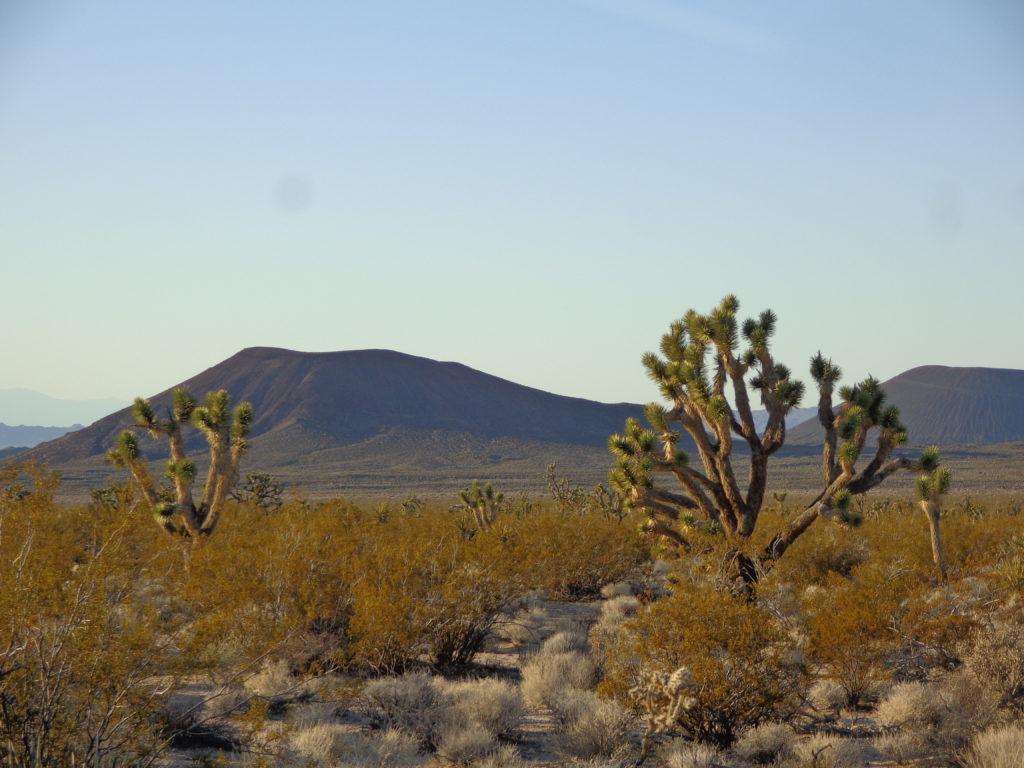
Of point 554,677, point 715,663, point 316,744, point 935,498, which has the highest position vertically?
point 935,498

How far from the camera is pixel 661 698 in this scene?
838 centimetres

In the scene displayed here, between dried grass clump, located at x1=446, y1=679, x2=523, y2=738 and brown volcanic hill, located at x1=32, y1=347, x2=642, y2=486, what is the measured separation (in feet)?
296

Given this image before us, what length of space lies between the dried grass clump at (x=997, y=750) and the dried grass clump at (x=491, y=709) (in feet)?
13.1

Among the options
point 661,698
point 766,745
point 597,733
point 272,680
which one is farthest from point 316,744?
point 766,745

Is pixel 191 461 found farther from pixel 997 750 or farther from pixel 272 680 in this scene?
pixel 997 750

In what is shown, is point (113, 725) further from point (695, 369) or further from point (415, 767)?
point (695, 369)

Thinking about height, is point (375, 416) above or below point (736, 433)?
above

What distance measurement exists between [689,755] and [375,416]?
143891mm

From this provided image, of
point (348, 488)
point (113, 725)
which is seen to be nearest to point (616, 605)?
point (113, 725)

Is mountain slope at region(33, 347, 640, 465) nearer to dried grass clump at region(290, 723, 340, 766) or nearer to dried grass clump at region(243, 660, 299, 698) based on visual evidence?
dried grass clump at region(243, 660, 299, 698)

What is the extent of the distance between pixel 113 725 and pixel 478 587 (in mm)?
6066

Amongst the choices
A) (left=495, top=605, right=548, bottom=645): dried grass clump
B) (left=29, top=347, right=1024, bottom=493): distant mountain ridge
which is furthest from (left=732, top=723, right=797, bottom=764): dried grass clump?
(left=29, top=347, right=1024, bottom=493): distant mountain ridge

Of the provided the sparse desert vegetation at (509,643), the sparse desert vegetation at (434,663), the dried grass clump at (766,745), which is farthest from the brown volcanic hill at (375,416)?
the dried grass clump at (766,745)

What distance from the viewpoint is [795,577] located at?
18.7 m
